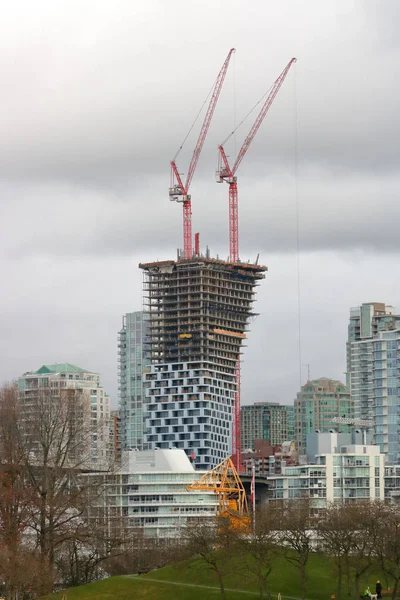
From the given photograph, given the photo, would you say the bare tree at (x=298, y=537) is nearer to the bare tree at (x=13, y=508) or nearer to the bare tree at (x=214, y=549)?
the bare tree at (x=214, y=549)

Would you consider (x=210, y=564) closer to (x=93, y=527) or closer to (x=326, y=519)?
(x=326, y=519)

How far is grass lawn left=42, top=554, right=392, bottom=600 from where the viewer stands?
159250 mm

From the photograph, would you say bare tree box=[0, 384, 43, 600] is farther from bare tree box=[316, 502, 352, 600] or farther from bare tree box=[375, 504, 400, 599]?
bare tree box=[375, 504, 400, 599]

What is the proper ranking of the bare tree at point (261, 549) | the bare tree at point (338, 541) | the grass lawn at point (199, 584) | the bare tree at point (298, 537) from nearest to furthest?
1. the bare tree at point (338, 541)
2. the bare tree at point (298, 537)
3. the bare tree at point (261, 549)
4. the grass lawn at point (199, 584)

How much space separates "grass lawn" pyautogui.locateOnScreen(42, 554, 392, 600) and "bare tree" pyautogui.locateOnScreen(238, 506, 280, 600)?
1.95 metres

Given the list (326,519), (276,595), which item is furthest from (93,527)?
(326,519)

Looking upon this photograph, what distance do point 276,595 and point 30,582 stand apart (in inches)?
1294

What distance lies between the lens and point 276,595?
6378 inches

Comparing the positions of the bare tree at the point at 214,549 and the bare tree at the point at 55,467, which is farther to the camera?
the bare tree at the point at 214,549

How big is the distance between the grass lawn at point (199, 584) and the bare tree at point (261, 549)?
76.7 inches

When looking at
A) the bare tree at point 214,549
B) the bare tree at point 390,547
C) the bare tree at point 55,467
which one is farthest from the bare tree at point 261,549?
the bare tree at point 55,467

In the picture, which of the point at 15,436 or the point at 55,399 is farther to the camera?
the point at 55,399

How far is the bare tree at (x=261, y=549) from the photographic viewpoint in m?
158

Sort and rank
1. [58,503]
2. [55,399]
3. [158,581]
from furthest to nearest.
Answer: [158,581] < [55,399] < [58,503]
